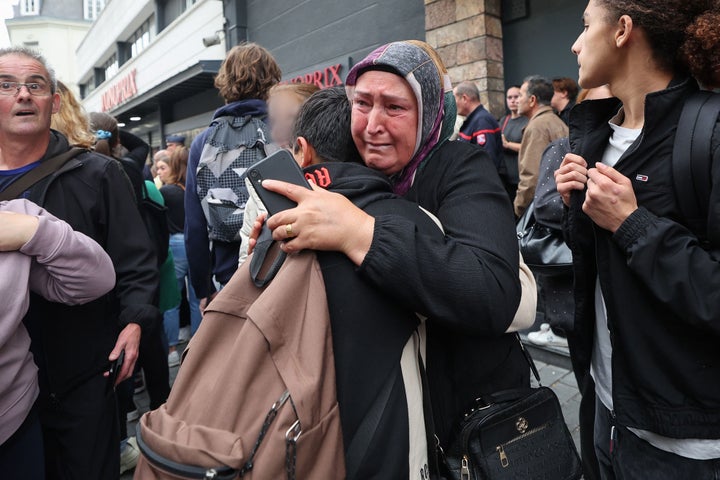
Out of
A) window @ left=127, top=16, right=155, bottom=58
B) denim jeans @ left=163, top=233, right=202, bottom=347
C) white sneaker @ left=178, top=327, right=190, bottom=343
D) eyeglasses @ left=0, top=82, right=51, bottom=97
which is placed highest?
window @ left=127, top=16, right=155, bottom=58

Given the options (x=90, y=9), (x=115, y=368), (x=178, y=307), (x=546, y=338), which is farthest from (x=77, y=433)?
(x=90, y=9)

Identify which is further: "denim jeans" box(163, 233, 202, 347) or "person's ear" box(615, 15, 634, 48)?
"denim jeans" box(163, 233, 202, 347)

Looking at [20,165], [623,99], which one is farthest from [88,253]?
[623,99]

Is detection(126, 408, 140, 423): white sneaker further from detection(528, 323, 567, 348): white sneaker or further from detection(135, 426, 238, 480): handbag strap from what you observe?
detection(528, 323, 567, 348): white sneaker

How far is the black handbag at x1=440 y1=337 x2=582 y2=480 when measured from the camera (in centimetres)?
121

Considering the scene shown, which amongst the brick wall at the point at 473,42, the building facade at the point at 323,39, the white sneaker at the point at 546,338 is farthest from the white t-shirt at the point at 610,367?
the brick wall at the point at 473,42

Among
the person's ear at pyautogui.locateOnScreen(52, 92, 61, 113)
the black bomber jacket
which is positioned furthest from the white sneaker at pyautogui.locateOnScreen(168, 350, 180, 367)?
the black bomber jacket

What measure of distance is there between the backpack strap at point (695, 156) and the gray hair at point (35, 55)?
7.51 feet

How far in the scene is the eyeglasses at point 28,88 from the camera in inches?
75.2

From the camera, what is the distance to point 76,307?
1.90m

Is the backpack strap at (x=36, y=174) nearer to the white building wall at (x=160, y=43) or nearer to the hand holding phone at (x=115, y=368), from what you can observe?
the hand holding phone at (x=115, y=368)

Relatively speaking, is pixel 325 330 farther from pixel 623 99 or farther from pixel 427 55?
pixel 623 99

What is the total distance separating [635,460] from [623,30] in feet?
4.08

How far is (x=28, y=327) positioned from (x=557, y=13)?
5.50 m
